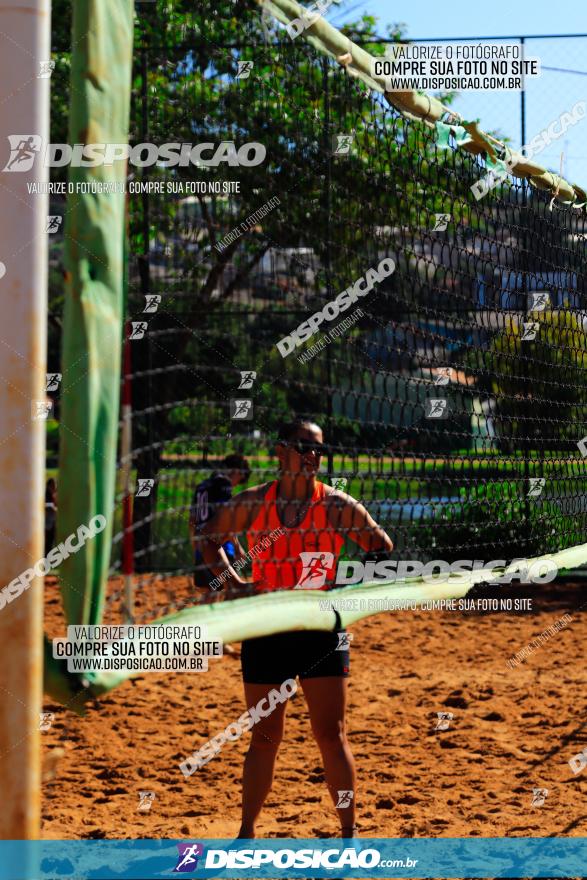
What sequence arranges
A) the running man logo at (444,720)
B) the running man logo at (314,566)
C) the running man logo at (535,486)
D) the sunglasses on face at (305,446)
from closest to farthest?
the sunglasses on face at (305,446) < the running man logo at (314,566) < the running man logo at (535,486) < the running man logo at (444,720)

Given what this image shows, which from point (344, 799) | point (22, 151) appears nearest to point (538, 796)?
point (344, 799)

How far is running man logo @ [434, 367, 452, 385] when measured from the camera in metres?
3.90

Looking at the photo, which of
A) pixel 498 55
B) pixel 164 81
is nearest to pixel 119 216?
pixel 164 81

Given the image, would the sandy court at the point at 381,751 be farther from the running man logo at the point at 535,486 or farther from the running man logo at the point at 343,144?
the running man logo at the point at 343,144

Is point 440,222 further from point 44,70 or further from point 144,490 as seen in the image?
point 44,70

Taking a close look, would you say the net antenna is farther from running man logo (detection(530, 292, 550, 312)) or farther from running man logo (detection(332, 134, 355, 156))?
running man logo (detection(530, 292, 550, 312))

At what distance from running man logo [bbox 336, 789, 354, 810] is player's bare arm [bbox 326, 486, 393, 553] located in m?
0.92

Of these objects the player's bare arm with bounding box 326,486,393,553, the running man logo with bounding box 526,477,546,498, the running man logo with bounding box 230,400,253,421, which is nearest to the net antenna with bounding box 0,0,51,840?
the running man logo with bounding box 230,400,253,421

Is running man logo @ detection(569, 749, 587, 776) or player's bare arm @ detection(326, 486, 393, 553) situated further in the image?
running man logo @ detection(569, 749, 587, 776)

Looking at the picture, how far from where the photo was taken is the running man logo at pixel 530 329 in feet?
15.5

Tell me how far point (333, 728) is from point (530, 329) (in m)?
2.07

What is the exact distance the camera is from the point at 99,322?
6.84 feet

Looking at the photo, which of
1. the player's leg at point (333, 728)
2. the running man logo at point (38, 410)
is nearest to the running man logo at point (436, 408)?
the player's leg at point (333, 728)

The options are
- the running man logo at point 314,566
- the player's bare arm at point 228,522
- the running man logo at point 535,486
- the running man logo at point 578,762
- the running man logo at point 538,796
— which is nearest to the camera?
the player's bare arm at point 228,522
